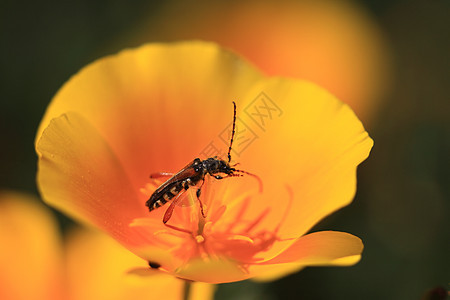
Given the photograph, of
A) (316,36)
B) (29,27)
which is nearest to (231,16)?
(316,36)

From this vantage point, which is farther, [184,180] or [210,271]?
[184,180]

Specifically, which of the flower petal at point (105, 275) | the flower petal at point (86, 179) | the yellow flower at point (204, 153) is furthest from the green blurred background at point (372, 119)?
the flower petal at point (86, 179)

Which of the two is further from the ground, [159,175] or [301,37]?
[301,37]

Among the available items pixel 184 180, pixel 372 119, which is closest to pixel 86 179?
pixel 184 180

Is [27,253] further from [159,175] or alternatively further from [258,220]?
[258,220]

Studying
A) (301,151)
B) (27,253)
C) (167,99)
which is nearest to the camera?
(301,151)

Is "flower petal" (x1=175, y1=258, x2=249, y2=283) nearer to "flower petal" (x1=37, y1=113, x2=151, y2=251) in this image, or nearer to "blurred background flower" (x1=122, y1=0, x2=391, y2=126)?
"flower petal" (x1=37, y1=113, x2=151, y2=251)
